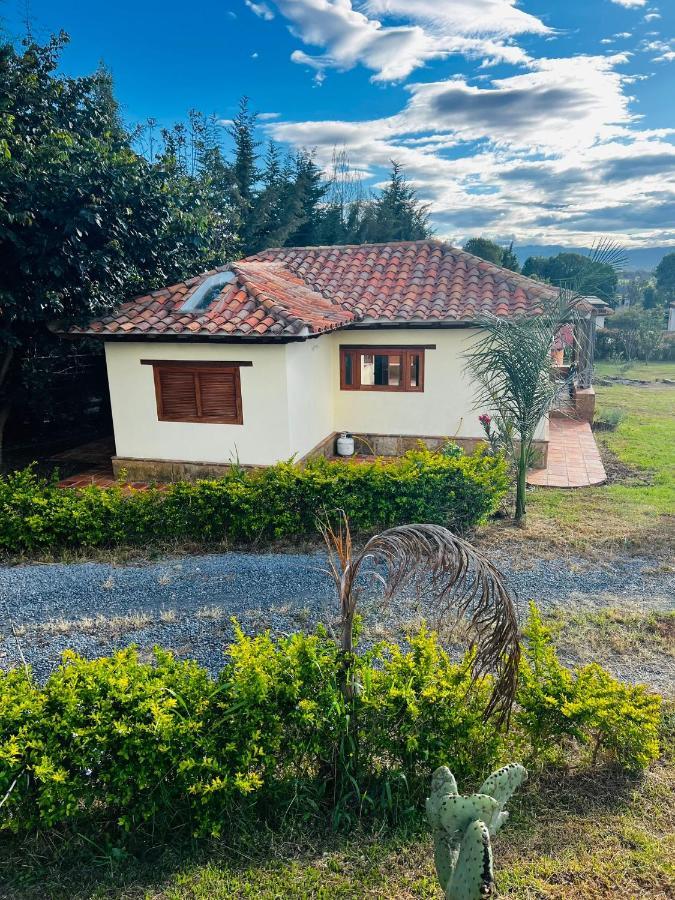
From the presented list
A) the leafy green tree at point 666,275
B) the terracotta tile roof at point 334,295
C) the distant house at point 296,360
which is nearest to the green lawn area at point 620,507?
the distant house at point 296,360

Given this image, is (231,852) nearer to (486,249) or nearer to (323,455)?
(323,455)

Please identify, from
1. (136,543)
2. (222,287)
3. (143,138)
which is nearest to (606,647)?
(136,543)

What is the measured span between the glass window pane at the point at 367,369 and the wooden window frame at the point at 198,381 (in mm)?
3479

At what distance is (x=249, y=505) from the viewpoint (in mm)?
8930

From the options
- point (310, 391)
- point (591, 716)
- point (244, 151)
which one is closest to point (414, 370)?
point (310, 391)

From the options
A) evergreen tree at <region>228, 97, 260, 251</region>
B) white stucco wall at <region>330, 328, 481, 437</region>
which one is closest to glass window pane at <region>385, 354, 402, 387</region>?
white stucco wall at <region>330, 328, 481, 437</region>

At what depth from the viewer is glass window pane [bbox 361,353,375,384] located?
46.0 ft

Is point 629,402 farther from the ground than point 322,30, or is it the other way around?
point 322,30

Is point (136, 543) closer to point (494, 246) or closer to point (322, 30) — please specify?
point (322, 30)

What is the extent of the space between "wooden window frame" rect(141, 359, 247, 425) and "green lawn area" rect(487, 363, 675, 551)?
5357mm

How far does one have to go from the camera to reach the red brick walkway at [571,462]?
12.1 meters

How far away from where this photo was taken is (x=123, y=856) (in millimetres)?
3795

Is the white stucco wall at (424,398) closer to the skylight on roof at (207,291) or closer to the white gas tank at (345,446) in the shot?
the white gas tank at (345,446)

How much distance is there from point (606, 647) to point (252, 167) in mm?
29831
